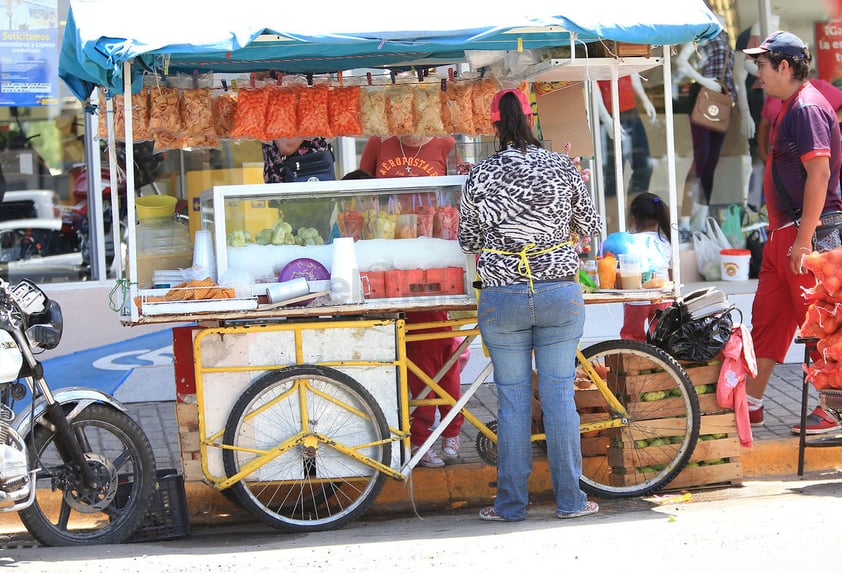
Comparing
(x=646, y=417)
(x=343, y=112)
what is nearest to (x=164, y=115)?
(x=343, y=112)

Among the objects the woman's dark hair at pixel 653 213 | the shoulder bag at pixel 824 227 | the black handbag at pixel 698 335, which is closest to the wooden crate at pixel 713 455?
the black handbag at pixel 698 335

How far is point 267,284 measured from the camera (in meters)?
5.48

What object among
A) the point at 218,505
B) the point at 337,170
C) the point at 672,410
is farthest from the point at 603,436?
the point at 337,170

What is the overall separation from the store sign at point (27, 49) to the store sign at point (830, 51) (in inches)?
255

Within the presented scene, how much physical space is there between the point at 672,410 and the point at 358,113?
2276 millimetres

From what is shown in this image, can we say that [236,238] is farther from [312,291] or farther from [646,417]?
[646,417]

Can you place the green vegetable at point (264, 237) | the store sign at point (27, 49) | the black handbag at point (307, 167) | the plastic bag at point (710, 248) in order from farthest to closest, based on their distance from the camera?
the plastic bag at point (710, 248) < the store sign at point (27, 49) < the black handbag at point (307, 167) < the green vegetable at point (264, 237)

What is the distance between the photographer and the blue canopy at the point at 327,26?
16.4ft

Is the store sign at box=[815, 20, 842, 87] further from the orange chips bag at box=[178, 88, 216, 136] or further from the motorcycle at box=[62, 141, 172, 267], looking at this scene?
the orange chips bag at box=[178, 88, 216, 136]

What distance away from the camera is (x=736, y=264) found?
9625 mm

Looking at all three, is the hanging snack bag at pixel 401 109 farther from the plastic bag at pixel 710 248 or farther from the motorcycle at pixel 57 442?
the plastic bag at pixel 710 248

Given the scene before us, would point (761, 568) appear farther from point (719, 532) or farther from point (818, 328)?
point (818, 328)

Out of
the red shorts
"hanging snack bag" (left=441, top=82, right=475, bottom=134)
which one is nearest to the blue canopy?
"hanging snack bag" (left=441, top=82, right=475, bottom=134)

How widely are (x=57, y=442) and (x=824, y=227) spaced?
413 centimetres
